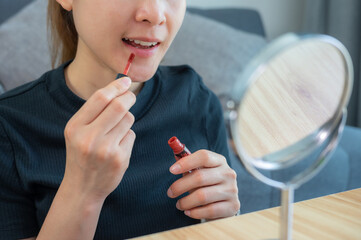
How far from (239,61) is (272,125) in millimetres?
1409

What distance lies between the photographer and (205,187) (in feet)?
2.21

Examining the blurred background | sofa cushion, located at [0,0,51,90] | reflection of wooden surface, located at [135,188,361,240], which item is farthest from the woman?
the blurred background

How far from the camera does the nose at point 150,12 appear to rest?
66cm

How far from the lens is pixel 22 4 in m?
1.61

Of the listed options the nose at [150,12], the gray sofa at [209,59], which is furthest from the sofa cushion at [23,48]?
the nose at [150,12]

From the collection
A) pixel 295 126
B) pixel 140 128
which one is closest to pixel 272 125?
pixel 295 126

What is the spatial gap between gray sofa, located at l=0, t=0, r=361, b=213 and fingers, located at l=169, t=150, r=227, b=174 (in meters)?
0.77

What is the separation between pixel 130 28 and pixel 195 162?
24 centimetres

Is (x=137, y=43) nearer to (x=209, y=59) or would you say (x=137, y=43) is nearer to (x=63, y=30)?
(x=63, y=30)

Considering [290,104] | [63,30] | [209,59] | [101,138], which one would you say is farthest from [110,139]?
[209,59]

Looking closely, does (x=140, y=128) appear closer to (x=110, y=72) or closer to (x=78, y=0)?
(x=110, y=72)

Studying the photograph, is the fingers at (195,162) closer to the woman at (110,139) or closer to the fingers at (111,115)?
the woman at (110,139)

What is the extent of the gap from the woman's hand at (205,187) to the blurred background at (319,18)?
1.78 meters

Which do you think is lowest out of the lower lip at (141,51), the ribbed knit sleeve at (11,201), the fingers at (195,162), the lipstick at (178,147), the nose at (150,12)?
the ribbed knit sleeve at (11,201)
